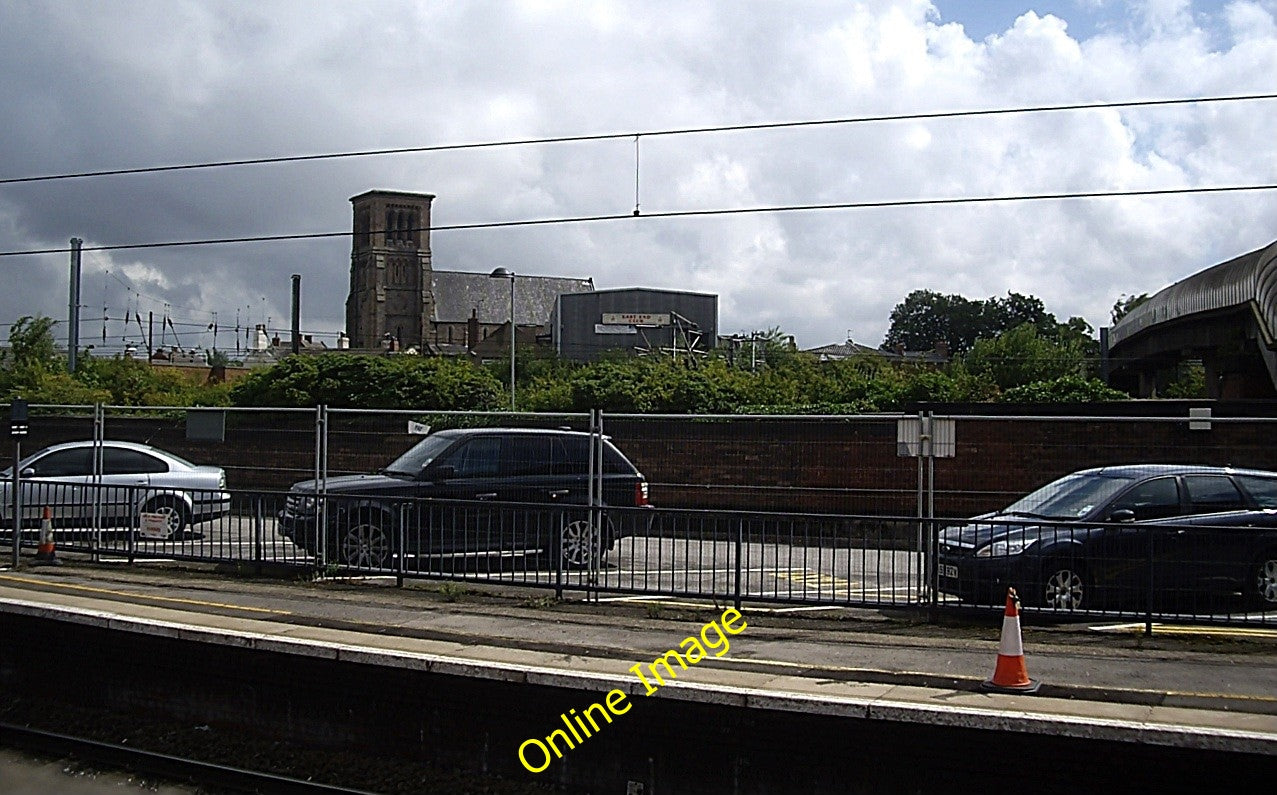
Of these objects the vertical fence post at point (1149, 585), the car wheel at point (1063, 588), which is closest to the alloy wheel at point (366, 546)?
the car wheel at point (1063, 588)

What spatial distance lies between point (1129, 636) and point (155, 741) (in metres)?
8.82

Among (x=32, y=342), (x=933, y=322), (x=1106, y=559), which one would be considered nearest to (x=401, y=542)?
(x=1106, y=559)

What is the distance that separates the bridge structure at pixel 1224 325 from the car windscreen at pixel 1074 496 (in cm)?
1464

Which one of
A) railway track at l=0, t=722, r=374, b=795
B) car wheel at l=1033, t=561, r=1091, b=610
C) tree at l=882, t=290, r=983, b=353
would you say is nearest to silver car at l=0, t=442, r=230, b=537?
railway track at l=0, t=722, r=374, b=795

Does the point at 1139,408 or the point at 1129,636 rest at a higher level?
the point at 1139,408

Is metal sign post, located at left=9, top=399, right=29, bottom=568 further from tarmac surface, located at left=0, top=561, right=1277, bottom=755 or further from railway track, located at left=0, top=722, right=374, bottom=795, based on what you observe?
railway track, located at left=0, top=722, right=374, bottom=795

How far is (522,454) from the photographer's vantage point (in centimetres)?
1552

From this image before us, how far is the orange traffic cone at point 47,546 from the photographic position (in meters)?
15.8

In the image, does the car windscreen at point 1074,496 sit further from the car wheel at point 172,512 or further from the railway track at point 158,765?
the car wheel at point 172,512

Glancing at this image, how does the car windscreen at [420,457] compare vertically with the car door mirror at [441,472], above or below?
above

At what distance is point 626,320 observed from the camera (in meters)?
87.4

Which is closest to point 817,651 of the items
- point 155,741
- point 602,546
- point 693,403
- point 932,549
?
point 932,549

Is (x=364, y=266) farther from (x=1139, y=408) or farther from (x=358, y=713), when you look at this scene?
(x=358, y=713)

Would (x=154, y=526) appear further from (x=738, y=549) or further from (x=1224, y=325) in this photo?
(x=1224, y=325)
